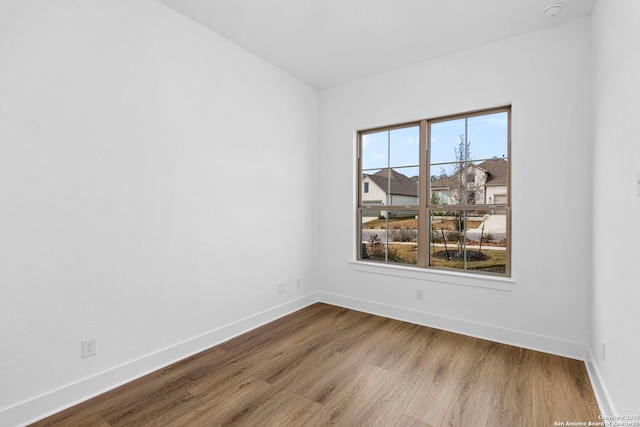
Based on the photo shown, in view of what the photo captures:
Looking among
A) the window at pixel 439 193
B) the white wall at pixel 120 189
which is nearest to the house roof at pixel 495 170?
the window at pixel 439 193

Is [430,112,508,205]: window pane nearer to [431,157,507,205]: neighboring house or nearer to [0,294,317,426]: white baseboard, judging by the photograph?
[431,157,507,205]: neighboring house

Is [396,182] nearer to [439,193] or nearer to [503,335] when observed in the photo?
[439,193]

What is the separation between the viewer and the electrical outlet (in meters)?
2.01

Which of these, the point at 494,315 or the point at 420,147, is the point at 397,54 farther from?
the point at 494,315

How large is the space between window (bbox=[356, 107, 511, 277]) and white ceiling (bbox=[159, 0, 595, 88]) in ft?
2.43

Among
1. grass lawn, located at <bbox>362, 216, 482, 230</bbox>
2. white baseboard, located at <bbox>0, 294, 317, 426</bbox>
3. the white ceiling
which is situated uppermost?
the white ceiling

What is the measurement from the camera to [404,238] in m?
3.62

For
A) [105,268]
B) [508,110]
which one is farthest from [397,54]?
[105,268]

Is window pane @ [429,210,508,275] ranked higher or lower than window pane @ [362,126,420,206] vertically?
lower

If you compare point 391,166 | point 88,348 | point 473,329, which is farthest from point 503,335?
point 88,348

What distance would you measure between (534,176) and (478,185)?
0.50 metres

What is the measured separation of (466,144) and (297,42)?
6.58 feet

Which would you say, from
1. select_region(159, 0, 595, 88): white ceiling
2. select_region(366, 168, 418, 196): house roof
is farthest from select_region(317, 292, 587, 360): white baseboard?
select_region(159, 0, 595, 88): white ceiling

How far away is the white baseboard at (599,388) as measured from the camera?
1.75 metres
